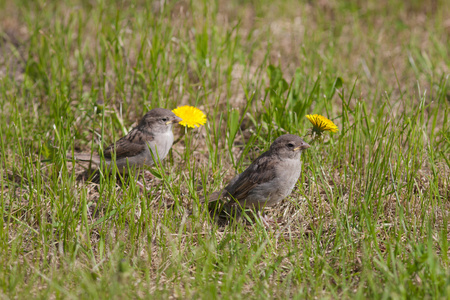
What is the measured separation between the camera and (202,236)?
431 cm

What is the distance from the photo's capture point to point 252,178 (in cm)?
469

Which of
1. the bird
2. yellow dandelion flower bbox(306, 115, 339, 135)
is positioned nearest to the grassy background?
the bird

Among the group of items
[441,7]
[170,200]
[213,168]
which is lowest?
[170,200]

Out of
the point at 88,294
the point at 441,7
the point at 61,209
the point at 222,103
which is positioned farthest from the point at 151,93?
the point at 441,7

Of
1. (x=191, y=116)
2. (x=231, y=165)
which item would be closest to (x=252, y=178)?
(x=231, y=165)

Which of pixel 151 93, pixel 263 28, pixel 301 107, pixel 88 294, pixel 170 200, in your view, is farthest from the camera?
pixel 263 28

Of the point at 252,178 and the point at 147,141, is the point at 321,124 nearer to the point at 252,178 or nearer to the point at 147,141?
the point at 252,178

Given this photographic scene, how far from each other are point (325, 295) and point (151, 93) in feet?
11.8

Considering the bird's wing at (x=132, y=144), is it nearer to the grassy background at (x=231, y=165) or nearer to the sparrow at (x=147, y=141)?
the sparrow at (x=147, y=141)

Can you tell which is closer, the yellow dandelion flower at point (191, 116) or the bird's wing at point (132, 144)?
the yellow dandelion flower at point (191, 116)

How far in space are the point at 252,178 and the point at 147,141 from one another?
126 centimetres

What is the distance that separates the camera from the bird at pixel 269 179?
4.58 metres

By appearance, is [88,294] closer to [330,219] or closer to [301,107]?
[330,219]

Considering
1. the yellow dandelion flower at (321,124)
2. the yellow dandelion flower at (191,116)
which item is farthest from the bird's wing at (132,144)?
the yellow dandelion flower at (321,124)
